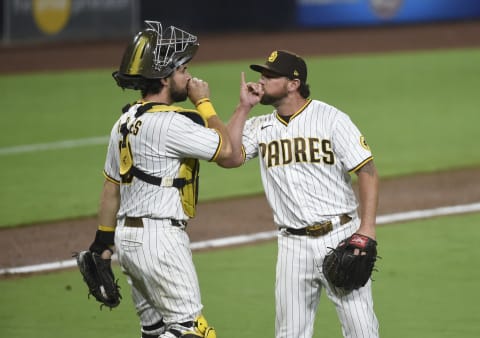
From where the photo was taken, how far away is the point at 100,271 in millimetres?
5355

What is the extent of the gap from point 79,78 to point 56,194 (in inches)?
356

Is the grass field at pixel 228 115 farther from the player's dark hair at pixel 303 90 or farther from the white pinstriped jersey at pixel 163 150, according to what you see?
the white pinstriped jersey at pixel 163 150

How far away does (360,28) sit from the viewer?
1030 inches

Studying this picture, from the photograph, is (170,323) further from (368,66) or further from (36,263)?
(368,66)

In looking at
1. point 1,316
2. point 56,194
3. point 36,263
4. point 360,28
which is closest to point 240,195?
point 56,194

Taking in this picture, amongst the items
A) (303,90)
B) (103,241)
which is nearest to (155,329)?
(103,241)

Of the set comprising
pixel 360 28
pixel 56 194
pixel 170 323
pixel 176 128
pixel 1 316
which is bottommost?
pixel 360 28

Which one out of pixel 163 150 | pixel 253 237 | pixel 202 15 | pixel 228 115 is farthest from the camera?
pixel 202 15

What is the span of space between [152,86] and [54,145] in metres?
8.60

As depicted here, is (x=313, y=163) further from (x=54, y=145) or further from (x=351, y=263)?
(x=54, y=145)

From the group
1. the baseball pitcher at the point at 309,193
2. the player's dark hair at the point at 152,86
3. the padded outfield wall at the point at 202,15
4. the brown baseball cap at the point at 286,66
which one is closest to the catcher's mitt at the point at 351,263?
the baseball pitcher at the point at 309,193

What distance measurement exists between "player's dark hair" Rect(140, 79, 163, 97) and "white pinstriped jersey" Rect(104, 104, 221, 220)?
0.50 ft

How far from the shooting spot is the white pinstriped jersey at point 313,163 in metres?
5.34

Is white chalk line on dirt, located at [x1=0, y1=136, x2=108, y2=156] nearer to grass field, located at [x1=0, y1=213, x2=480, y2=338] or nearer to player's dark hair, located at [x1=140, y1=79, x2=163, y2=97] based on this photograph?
grass field, located at [x1=0, y1=213, x2=480, y2=338]
